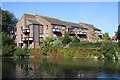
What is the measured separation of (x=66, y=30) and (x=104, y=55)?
29.5 metres

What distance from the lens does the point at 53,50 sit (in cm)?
5716

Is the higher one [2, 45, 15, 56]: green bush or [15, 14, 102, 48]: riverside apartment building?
[15, 14, 102, 48]: riverside apartment building

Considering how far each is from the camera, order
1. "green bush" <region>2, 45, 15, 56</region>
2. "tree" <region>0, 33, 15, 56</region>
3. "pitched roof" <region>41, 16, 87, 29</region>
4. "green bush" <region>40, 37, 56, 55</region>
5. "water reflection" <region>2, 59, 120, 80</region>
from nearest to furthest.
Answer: "water reflection" <region>2, 59, 120, 80</region>
"green bush" <region>2, 45, 15, 56</region>
"tree" <region>0, 33, 15, 56</region>
"green bush" <region>40, 37, 56, 55</region>
"pitched roof" <region>41, 16, 87, 29</region>

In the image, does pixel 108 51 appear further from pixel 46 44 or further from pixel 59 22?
pixel 59 22

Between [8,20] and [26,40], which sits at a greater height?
[8,20]

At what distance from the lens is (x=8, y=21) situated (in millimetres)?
83750

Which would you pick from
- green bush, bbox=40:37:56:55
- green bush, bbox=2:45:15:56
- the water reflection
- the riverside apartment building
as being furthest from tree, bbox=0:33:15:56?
the water reflection

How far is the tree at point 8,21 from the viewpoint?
80.0 m

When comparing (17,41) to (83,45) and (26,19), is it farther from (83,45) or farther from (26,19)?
(83,45)

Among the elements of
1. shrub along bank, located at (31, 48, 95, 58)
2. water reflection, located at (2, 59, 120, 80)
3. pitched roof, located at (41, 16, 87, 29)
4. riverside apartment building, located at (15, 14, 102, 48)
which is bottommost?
water reflection, located at (2, 59, 120, 80)

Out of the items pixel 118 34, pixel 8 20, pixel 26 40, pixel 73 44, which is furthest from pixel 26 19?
pixel 118 34

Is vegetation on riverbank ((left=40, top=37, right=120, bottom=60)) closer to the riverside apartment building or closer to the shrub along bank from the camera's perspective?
the shrub along bank

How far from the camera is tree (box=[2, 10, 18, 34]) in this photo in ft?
262

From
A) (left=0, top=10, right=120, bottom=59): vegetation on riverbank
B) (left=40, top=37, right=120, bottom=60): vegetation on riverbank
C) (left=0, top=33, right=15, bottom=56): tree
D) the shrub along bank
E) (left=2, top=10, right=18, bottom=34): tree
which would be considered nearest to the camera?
(left=40, top=37, right=120, bottom=60): vegetation on riverbank
